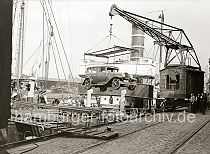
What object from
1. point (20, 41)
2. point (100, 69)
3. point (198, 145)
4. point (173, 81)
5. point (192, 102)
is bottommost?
point (198, 145)

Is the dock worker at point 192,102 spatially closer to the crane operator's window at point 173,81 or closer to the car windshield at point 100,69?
the crane operator's window at point 173,81

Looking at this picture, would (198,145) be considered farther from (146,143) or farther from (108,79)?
(108,79)

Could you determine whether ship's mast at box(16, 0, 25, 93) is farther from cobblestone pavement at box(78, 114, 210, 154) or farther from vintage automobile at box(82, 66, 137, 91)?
cobblestone pavement at box(78, 114, 210, 154)

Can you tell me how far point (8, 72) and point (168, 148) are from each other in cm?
437

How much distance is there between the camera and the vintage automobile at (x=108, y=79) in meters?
18.1

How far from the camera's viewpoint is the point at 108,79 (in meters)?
18.3

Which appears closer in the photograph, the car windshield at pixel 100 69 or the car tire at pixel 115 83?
the car tire at pixel 115 83

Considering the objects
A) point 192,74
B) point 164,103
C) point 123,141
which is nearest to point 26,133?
point 123,141

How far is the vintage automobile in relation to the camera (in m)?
18.1

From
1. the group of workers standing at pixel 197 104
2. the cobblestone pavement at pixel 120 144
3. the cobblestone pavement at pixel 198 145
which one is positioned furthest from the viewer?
the group of workers standing at pixel 197 104

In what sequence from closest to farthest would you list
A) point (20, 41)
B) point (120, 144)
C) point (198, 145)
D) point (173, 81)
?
1. point (120, 144)
2. point (198, 145)
3. point (20, 41)
4. point (173, 81)

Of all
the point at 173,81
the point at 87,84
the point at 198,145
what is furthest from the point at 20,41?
the point at 198,145

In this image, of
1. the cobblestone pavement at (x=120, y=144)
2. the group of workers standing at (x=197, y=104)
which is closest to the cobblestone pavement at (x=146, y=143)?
the cobblestone pavement at (x=120, y=144)

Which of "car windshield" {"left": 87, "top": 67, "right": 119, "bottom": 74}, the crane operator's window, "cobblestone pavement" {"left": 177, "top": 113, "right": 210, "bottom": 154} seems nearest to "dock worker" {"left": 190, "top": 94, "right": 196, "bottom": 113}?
the crane operator's window
